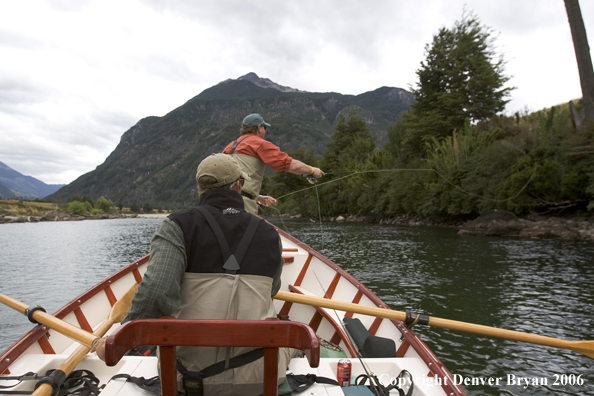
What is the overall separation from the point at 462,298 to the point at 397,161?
121 feet

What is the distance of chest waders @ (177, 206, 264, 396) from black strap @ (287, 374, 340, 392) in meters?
0.58

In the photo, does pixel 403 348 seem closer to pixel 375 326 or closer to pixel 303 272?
pixel 375 326

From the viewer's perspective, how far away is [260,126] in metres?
4.65

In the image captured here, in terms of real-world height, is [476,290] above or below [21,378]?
below

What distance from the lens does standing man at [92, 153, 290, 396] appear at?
5.66ft

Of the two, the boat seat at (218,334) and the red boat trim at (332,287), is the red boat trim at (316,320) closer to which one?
the red boat trim at (332,287)

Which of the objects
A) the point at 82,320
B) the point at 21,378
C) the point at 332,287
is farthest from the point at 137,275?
the point at 21,378

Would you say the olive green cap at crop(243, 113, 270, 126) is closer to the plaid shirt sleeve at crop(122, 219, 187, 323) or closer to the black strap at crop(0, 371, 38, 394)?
the plaid shirt sleeve at crop(122, 219, 187, 323)

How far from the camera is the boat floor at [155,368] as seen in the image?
88.4 inches

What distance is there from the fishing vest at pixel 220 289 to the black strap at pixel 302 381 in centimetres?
48

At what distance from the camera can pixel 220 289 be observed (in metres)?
1.77

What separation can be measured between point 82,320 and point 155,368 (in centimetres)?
235

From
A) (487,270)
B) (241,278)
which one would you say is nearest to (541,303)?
(487,270)

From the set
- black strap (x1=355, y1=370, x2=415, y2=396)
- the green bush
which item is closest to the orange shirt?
black strap (x1=355, y1=370, x2=415, y2=396)
